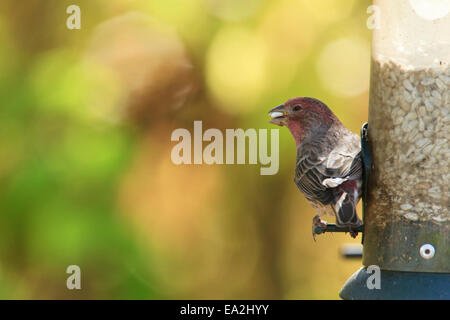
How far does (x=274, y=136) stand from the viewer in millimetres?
8297

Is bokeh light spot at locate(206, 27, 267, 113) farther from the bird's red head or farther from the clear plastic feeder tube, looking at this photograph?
the clear plastic feeder tube

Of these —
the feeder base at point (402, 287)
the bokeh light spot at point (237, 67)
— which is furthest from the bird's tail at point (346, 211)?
the bokeh light spot at point (237, 67)

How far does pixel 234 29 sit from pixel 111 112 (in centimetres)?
155

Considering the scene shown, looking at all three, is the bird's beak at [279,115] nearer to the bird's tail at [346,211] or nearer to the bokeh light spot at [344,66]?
the bird's tail at [346,211]

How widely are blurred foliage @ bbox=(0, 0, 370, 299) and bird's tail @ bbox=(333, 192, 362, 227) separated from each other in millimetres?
3278

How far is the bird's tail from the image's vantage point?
500 centimetres

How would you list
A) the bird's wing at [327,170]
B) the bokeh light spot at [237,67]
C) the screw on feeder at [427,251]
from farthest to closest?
the bokeh light spot at [237,67] → the bird's wing at [327,170] → the screw on feeder at [427,251]

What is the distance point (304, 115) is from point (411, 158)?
1.15m

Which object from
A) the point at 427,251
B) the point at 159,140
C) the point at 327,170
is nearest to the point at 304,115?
the point at 327,170

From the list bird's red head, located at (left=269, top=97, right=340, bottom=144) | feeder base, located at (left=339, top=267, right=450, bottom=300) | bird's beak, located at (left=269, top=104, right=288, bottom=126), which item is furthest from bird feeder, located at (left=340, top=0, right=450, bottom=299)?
bird's beak, located at (left=269, top=104, right=288, bottom=126)

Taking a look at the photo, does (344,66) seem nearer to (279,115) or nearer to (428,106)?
(279,115)

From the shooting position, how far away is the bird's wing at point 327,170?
16.9 feet
